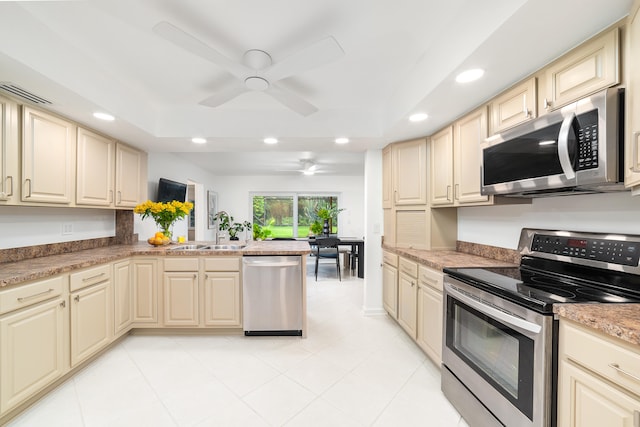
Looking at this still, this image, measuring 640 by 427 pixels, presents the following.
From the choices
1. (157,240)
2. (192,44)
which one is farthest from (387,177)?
(157,240)

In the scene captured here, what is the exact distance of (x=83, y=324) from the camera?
6.98 feet

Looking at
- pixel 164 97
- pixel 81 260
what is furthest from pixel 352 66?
pixel 81 260

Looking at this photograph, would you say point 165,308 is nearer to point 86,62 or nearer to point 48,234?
point 48,234

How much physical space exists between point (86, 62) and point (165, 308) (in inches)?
86.2

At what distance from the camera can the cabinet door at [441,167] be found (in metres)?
2.46

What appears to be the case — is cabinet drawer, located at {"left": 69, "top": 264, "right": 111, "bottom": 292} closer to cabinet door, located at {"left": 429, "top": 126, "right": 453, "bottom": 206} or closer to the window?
cabinet door, located at {"left": 429, "top": 126, "right": 453, "bottom": 206}

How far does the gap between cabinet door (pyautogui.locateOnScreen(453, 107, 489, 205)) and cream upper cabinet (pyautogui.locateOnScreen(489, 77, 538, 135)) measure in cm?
10

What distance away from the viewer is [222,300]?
2785 millimetres

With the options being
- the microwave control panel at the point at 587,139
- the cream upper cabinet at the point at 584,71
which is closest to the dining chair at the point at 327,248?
the cream upper cabinet at the point at 584,71

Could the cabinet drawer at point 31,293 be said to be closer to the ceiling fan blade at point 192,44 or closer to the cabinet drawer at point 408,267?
the ceiling fan blade at point 192,44

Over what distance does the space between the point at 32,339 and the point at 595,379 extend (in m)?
2.88

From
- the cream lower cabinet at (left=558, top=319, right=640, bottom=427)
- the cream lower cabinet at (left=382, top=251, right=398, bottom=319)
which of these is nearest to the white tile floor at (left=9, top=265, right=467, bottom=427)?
the cream lower cabinet at (left=382, top=251, right=398, bottom=319)

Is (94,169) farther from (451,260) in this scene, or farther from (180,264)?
(451,260)

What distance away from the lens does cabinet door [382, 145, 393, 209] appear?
3.18m
